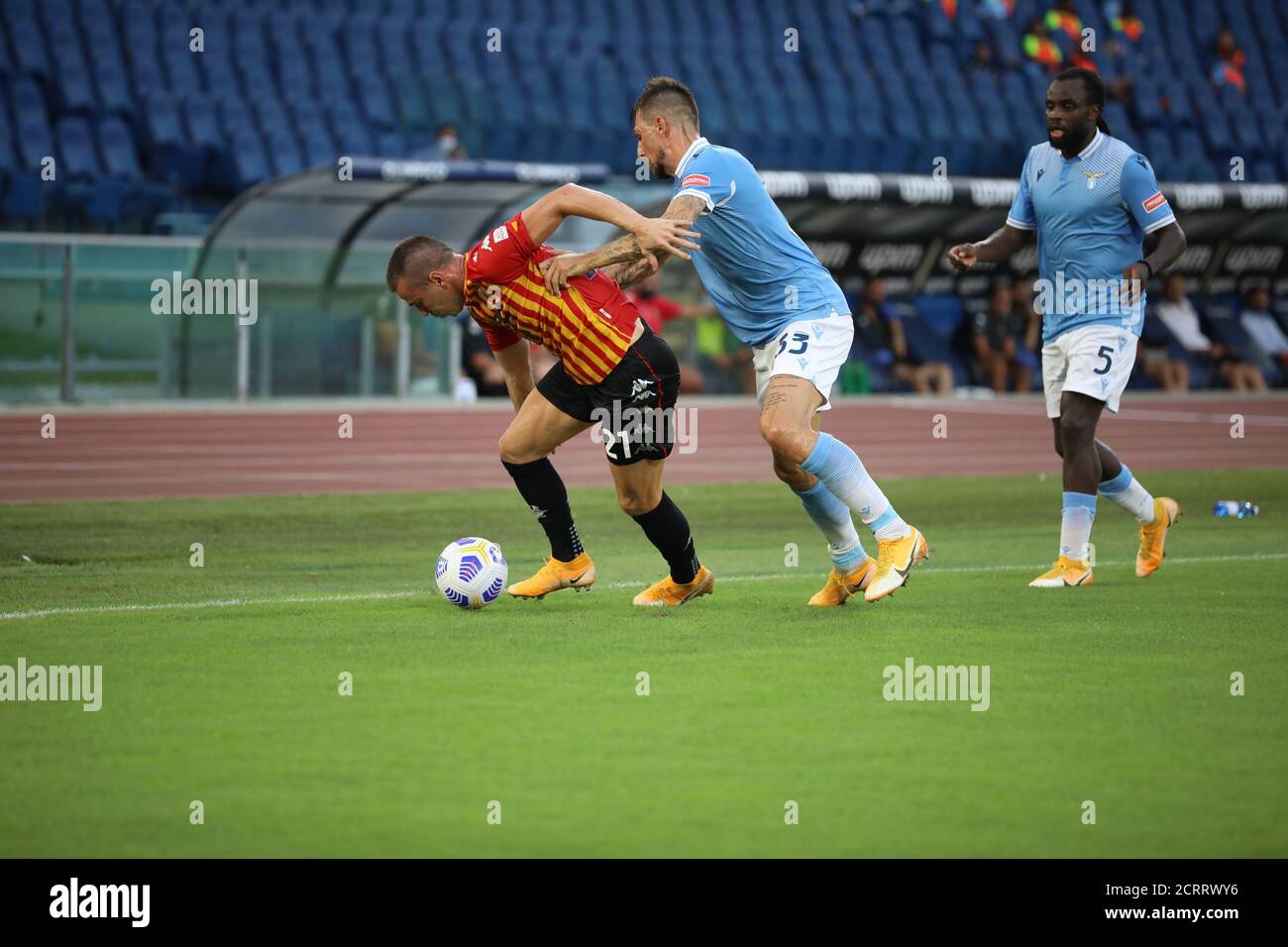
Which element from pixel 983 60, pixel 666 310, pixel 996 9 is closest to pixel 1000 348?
pixel 666 310

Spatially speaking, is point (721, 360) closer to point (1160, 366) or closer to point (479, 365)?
point (479, 365)

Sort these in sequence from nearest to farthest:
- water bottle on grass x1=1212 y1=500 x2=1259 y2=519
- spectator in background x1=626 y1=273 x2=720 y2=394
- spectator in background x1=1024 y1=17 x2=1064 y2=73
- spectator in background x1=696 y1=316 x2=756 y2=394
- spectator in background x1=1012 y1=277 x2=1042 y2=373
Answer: water bottle on grass x1=1212 y1=500 x2=1259 y2=519 < spectator in background x1=626 y1=273 x2=720 y2=394 < spectator in background x1=696 y1=316 x2=756 y2=394 < spectator in background x1=1012 y1=277 x2=1042 y2=373 < spectator in background x1=1024 y1=17 x2=1064 y2=73

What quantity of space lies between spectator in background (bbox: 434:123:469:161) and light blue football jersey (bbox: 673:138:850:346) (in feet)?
61.4

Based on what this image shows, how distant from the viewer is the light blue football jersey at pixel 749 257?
8008 millimetres

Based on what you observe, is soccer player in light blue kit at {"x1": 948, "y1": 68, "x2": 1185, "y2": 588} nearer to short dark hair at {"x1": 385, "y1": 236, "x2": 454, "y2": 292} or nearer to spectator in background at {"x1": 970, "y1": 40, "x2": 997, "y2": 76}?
short dark hair at {"x1": 385, "y1": 236, "x2": 454, "y2": 292}

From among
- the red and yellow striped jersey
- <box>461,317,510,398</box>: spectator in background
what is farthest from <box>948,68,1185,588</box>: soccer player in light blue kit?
<box>461,317,510,398</box>: spectator in background

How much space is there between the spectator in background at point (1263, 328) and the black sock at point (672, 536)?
26524 mm

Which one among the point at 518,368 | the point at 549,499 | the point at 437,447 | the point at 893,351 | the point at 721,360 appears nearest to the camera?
the point at 549,499

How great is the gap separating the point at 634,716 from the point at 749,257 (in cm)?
291

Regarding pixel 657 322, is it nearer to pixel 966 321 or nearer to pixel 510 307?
pixel 966 321

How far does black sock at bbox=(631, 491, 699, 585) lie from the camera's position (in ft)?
27.0

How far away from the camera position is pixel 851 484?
26.6 ft
